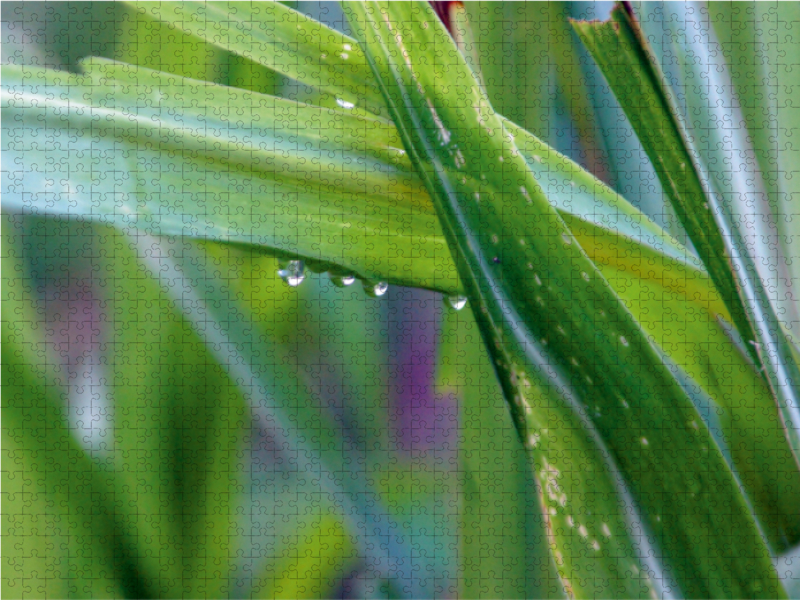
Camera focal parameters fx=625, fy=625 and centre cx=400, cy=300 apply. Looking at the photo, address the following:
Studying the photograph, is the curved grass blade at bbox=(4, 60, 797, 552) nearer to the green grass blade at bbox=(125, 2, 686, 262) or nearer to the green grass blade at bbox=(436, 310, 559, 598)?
the green grass blade at bbox=(125, 2, 686, 262)

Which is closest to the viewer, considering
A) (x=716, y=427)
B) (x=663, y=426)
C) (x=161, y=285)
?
(x=663, y=426)

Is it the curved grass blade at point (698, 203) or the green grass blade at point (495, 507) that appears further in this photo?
the green grass blade at point (495, 507)

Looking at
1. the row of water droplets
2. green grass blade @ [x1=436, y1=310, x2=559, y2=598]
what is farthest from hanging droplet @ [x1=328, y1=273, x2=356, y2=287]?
green grass blade @ [x1=436, y1=310, x2=559, y2=598]

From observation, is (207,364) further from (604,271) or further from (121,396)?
(604,271)

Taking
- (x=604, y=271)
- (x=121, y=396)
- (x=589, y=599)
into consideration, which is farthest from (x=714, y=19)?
(x=121, y=396)

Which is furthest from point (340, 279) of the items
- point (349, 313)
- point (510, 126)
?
point (349, 313)

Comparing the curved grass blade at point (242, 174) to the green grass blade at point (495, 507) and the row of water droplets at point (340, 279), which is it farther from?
the green grass blade at point (495, 507)

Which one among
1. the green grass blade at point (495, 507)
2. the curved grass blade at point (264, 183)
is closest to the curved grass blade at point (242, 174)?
the curved grass blade at point (264, 183)
